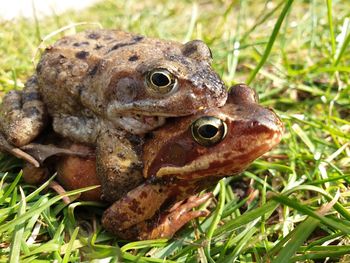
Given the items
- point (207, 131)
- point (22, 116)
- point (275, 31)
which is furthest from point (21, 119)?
point (275, 31)

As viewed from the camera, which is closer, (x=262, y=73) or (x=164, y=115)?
(x=164, y=115)

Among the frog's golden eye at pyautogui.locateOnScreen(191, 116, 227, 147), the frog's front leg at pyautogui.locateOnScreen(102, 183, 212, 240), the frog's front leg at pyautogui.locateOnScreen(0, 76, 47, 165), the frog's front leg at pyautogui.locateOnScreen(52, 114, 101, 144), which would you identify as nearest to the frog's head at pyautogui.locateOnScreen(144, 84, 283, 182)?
the frog's golden eye at pyautogui.locateOnScreen(191, 116, 227, 147)

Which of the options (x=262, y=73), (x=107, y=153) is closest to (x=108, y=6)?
(x=262, y=73)

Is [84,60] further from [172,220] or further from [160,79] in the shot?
[172,220]

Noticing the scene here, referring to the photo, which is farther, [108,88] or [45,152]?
[45,152]

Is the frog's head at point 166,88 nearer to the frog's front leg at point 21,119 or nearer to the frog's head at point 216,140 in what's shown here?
the frog's head at point 216,140

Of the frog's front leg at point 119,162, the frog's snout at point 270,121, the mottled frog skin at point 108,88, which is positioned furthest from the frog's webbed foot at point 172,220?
the frog's snout at point 270,121

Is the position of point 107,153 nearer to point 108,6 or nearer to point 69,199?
point 69,199
